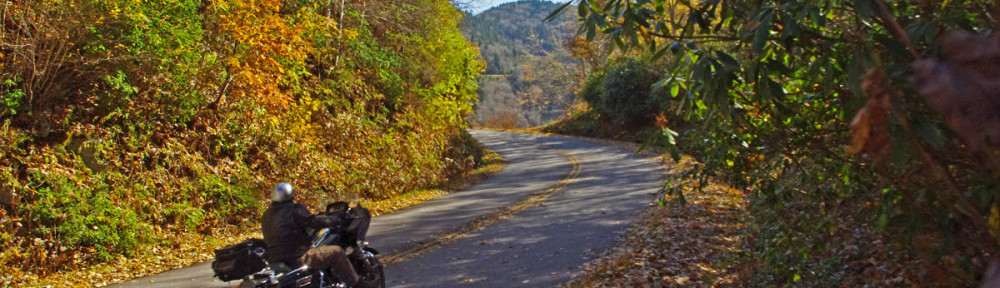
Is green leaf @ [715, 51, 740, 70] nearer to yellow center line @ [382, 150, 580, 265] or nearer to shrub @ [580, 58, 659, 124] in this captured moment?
yellow center line @ [382, 150, 580, 265]

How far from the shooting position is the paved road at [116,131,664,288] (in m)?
10.1

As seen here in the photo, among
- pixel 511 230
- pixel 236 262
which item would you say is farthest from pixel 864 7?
pixel 511 230

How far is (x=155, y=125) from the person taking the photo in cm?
1362

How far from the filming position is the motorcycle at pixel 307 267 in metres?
6.31

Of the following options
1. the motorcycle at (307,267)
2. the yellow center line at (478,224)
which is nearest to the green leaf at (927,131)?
the motorcycle at (307,267)

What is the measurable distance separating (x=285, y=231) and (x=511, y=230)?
7.44 meters

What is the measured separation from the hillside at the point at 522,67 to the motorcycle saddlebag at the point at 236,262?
335cm

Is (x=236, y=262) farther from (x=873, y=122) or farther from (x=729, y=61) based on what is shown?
(x=873, y=122)

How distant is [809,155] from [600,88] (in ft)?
133

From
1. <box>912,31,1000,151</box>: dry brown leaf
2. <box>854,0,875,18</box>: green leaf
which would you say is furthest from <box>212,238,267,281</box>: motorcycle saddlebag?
<box>912,31,1000,151</box>: dry brown leaf

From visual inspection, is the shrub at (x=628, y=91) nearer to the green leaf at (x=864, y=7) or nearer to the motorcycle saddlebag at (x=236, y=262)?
the motorcycle saddlebag at (x=236, y=262)

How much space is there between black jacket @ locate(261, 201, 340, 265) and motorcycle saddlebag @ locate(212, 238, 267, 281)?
431mm

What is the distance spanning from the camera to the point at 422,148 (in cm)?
2403

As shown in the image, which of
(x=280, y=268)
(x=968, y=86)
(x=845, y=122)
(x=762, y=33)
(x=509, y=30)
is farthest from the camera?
(x=509, y=30)
